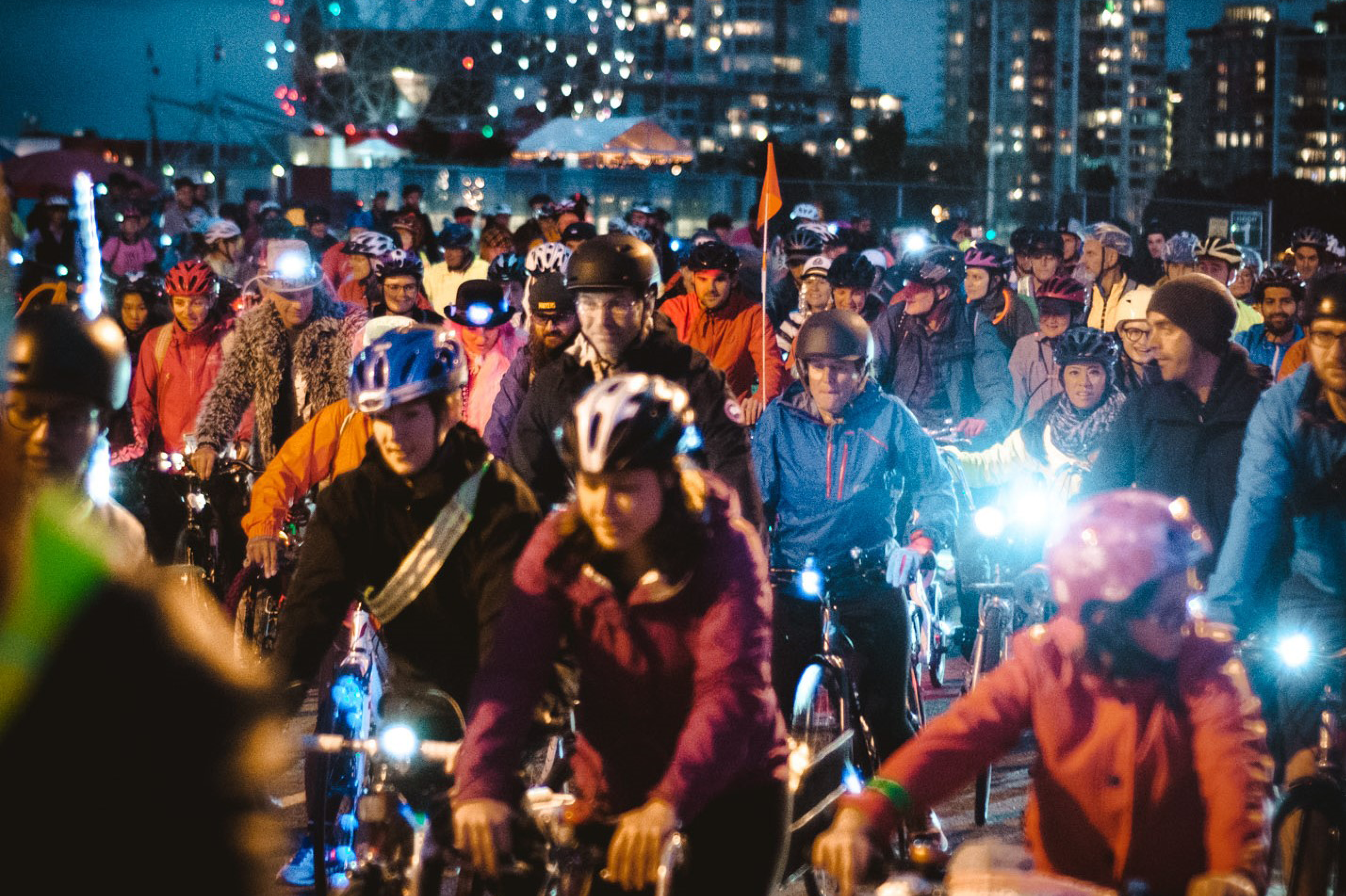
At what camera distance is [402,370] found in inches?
190

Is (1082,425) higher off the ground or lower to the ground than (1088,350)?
lower

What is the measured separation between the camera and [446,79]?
110250 mm

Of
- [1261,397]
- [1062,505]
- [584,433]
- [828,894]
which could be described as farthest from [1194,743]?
[1062,505]

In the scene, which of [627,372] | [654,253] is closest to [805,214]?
[654,253]

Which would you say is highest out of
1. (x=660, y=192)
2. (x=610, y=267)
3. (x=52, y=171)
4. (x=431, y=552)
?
(x=52, y=171)

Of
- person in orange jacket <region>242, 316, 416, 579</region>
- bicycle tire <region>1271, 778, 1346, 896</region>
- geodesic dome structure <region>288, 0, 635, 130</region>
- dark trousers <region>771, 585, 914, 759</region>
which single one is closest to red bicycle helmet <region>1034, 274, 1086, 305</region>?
dark trousers <region>771, 585, 914, 759</region>

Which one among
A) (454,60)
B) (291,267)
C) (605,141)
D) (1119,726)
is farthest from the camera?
(454,60)

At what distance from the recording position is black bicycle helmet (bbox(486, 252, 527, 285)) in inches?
520

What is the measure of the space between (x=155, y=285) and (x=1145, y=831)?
1073cm

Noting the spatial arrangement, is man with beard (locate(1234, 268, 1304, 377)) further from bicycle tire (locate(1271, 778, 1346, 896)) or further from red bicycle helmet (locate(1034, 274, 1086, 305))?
bicycle tire (locate(1271, 778, 1346, 896))

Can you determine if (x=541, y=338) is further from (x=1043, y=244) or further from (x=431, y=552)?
(x=1043, y=244)

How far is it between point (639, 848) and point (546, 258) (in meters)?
7.81

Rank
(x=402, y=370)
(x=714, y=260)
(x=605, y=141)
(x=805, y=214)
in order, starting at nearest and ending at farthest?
1. (x=402, y=370)
2. (x=714, y=260)
3. (x=805, y=214)
4. (x=605, y=141)

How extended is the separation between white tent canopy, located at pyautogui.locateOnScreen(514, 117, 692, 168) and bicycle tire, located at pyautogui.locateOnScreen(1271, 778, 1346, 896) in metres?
41.3
